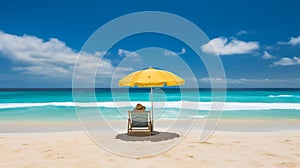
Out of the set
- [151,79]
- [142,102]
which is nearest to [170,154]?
[151,79]

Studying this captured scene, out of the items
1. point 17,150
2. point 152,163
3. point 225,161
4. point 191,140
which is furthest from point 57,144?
point 225,161

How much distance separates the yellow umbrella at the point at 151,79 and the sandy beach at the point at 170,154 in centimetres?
147

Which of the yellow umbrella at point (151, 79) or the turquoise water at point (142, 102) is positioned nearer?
the yellow umbrella at point (151, 79)

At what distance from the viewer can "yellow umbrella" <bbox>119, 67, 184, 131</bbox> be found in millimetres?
5934

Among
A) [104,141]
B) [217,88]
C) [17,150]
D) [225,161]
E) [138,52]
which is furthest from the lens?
[217,88]

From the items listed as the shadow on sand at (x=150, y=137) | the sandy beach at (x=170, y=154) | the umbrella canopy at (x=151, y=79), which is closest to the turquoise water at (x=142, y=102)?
the shadow on sand at (x=150, y=137)

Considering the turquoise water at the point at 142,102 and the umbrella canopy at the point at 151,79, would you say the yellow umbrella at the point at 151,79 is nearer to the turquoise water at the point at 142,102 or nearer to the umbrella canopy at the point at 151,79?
the umbrella canopy at the point at 151,79

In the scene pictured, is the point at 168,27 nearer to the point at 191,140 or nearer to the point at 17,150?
the point at 191,140

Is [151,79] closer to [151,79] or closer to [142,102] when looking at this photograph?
[151,79]

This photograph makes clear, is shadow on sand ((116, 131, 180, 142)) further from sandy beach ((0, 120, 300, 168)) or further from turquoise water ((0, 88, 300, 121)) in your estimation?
turquoise water ((0, 88, 300, 121))

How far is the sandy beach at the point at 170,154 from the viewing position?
4059 mm

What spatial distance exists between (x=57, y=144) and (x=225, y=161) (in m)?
3.85

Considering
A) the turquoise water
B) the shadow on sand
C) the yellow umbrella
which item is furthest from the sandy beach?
the turquoise water

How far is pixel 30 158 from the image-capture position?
438 cm
